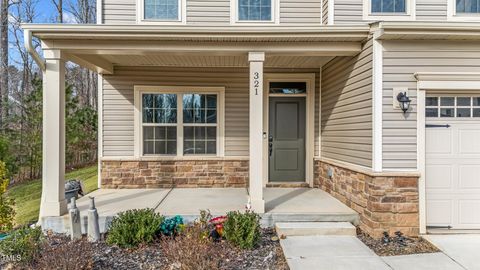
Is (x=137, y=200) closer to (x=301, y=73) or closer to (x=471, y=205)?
(x=301, y=73)

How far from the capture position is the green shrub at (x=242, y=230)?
3.87 metres

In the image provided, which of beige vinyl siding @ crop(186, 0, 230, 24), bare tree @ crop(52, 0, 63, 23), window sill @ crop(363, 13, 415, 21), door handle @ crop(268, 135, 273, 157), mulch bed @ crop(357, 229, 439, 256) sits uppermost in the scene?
bare tree @ crop(52, 0, 63, 23)

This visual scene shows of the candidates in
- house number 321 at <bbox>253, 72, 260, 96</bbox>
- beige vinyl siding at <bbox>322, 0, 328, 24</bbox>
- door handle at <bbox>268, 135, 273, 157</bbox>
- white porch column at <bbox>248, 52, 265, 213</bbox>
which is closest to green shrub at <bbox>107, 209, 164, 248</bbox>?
white porch column at <bbox>248, 52, 265, 213</bbox>

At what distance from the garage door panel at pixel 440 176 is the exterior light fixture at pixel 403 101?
2.97 ft

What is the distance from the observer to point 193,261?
309cm

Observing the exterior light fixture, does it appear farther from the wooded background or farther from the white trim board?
the wooded background

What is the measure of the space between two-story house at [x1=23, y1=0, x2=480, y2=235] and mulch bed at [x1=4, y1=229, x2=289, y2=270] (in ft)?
2.89

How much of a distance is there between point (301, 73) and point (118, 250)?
4.74 meters

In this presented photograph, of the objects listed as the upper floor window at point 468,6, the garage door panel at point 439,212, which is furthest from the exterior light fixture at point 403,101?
the upper floor window at point 468,6

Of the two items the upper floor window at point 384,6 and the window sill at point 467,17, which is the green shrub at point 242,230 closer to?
the upper floor window at point 384,6

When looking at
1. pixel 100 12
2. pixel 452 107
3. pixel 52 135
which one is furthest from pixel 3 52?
pixel 452 107

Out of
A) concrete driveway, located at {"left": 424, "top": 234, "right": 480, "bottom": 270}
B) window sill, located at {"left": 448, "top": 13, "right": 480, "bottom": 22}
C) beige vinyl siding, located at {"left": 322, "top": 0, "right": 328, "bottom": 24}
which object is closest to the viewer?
concrete driveway, located at {"left": 424, "top": 234, "right": 480, "bottom": 270}

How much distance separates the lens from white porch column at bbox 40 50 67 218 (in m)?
4.56

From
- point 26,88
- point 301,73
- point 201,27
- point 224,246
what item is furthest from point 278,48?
point 26,88
